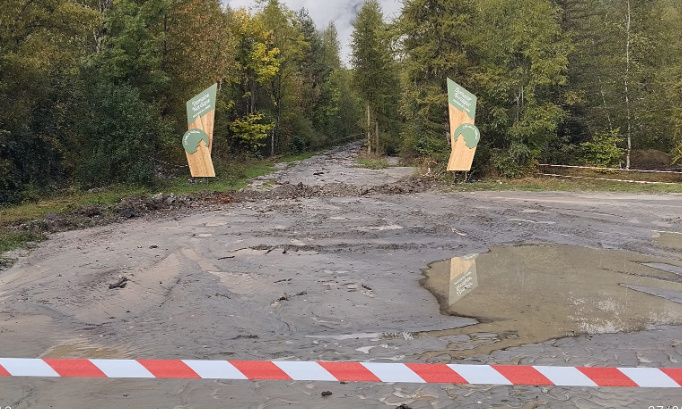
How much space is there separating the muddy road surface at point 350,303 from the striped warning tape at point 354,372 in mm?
587

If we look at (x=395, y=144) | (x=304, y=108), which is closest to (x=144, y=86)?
(x=395, y=144)

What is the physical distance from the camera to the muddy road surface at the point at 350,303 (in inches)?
161

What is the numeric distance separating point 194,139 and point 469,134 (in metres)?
12.3

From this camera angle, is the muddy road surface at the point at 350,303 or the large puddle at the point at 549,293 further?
the large puddle at the point at 549,293

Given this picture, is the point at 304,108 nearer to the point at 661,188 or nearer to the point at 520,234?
the point at 661,188

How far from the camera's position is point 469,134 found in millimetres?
21688

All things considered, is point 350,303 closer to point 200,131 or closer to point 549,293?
point 549,293

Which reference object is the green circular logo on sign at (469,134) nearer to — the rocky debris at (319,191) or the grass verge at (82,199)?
the rocky debris at (319,191)

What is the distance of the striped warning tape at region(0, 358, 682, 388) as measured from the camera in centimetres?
336

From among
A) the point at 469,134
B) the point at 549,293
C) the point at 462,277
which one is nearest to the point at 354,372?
the point at 549,293

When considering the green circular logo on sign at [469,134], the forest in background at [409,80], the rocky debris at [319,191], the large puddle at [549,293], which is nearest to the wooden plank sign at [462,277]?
the large puddle at [549,293]

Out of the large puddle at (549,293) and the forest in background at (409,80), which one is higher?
the forest in background at (409,80)

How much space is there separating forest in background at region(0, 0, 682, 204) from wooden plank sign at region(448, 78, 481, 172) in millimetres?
3305

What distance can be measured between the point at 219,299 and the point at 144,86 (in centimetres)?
1931
